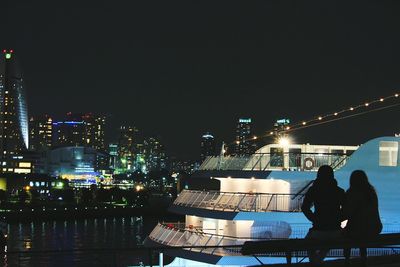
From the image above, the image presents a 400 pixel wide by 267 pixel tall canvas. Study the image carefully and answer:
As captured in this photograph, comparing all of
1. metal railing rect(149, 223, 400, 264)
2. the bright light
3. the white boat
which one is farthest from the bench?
the bright light

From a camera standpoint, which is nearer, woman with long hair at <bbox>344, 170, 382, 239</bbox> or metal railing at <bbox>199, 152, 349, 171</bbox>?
woman with long hair at <bbox>344, 170, 382, 239</bbox>

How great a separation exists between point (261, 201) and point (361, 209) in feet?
39.7

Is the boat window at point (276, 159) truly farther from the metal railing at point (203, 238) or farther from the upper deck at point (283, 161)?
the metal railing at point (203, 238)

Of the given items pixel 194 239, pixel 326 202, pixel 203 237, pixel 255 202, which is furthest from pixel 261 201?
pixel 326 202

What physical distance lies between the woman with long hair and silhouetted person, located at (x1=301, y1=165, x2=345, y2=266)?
5.8 inches

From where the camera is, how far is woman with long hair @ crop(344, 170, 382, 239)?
35.6ft

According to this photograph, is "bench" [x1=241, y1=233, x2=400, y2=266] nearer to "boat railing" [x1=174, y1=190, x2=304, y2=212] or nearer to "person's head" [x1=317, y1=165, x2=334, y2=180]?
Answer: "person's head" [x1=317, y1=165, x2=334, y2=180]

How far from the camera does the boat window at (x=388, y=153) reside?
2388 centimetres

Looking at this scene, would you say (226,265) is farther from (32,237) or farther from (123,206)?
(123,206)

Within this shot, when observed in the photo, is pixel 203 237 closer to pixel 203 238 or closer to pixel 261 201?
pixel 203 238

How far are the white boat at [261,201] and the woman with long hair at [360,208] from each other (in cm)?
1034

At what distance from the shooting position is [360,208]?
10.8 m

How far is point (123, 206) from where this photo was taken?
493 feet

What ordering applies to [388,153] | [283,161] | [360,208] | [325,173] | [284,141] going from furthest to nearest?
[284,141]
[283,161]
[388,153]
[325,173]
[360,208]
